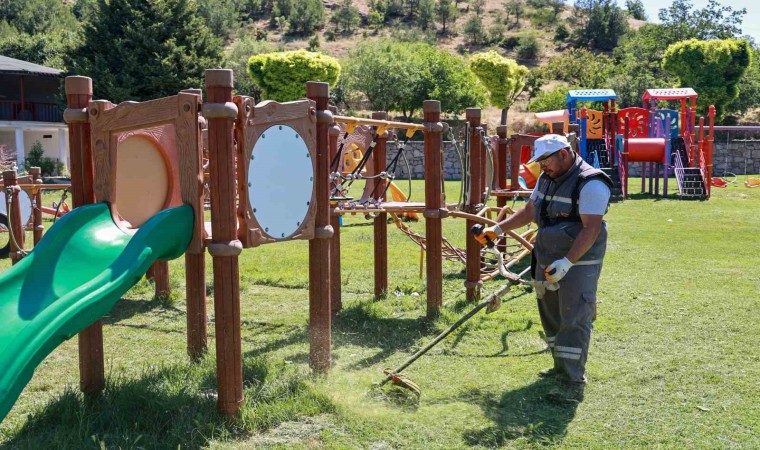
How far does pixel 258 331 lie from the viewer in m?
6.90

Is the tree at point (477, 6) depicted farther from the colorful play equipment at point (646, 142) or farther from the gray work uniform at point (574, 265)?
the gray work uniform at point (574, 265)

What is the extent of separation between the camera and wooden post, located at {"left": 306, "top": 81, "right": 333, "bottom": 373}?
212 inches

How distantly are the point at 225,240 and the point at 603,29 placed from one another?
2879 inches

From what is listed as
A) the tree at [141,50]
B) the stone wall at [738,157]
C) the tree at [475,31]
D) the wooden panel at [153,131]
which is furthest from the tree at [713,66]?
the tree at [475,31]

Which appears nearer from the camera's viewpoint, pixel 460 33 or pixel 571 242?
pixel 571 242

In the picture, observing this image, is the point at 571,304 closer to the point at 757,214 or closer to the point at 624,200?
the point at 757,214

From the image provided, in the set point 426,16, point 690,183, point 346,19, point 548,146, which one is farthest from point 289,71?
point 426,16

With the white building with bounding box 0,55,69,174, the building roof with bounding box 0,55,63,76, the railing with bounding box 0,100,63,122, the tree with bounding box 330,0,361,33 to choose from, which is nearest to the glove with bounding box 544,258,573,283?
the white building with bounding box 0,55,69,174

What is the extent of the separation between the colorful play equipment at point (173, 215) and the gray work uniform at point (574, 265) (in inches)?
59.9

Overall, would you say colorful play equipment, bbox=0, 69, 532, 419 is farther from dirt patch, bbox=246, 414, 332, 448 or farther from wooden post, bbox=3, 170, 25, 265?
wooden post, bbox=3, 170, 25, 265

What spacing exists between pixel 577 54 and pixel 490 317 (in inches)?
2055

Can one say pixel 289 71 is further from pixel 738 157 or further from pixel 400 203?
pixel 400 203

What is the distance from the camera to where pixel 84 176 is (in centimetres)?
490

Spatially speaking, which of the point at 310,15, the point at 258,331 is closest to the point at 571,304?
the point at 258,331
